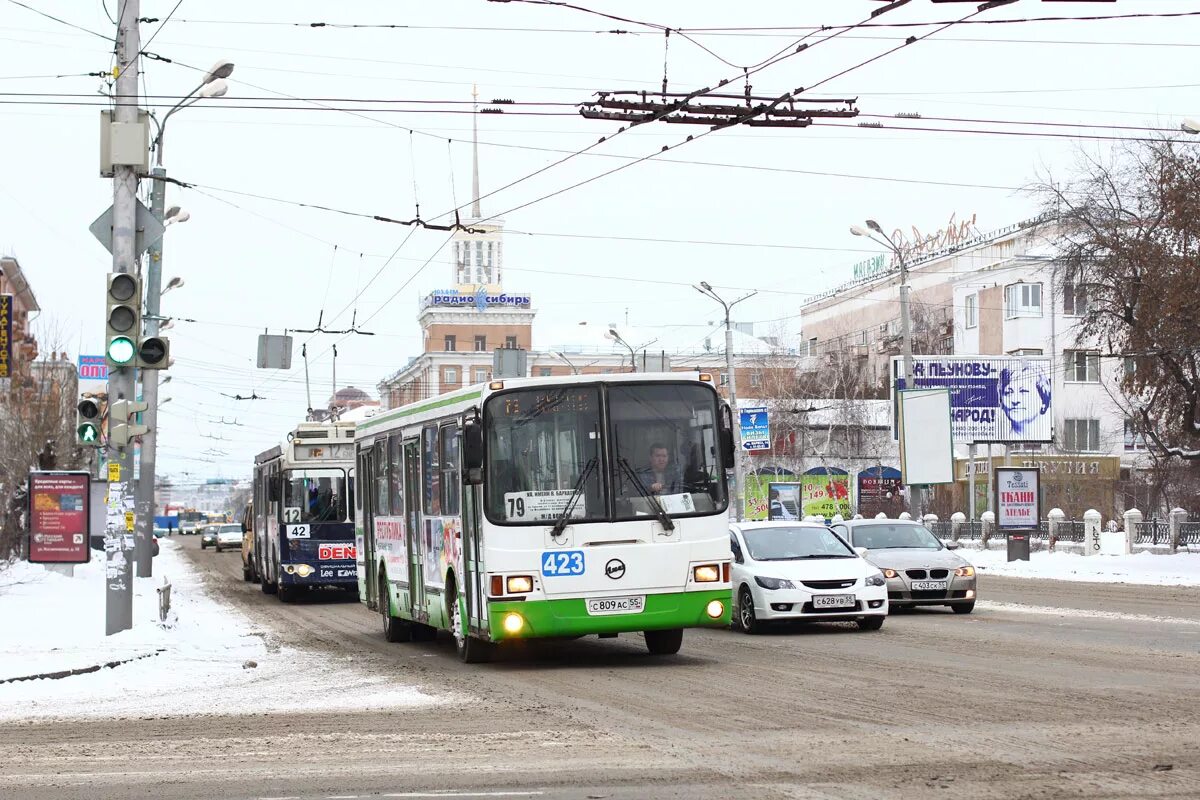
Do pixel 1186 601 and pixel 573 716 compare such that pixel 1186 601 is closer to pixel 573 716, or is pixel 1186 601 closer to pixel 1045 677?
pixel 1045 677

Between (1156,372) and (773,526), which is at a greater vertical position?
(1156,372)

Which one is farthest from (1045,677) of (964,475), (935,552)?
(964,475)

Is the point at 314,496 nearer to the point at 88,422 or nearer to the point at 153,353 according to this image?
the point at 88,422

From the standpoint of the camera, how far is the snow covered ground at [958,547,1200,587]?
37.0 metres

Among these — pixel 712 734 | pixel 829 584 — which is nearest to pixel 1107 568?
pixel 829 584

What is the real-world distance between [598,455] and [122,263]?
650 centimetres

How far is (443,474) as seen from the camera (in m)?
18.1

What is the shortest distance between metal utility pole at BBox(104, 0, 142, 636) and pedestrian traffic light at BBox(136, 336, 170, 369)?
23 centimetres

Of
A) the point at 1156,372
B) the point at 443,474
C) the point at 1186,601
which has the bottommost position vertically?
the point at 1186,601

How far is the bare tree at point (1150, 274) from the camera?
1452 inches

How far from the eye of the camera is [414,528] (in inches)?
779

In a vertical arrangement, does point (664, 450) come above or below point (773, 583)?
above

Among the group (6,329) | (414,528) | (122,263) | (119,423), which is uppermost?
(6,329)

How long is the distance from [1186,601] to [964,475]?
52848mm
